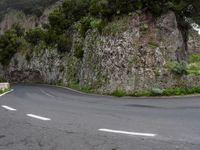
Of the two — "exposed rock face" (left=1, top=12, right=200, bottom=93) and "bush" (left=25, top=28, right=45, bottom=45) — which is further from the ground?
"bush" (left=25, top=28, right=45, bottom=45)

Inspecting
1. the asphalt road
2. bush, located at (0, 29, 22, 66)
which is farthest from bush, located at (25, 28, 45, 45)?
the asphalt road

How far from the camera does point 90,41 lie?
3325 cm

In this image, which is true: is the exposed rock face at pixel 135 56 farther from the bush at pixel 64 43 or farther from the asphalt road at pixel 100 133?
the asphalt road at pixel 100 133

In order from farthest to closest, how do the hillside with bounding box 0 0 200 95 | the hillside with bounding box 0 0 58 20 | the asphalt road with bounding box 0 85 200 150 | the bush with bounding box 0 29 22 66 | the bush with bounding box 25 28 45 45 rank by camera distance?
1. the hillside with bounding box 0 0 58 20
2. the bush with bounding box 0 29 22 66
3. the bush with bounding box 25 28 45 45
4. the hillside with bounding box 0 0 200 95
5. the asphalt road with bounding box 0 85 200 150

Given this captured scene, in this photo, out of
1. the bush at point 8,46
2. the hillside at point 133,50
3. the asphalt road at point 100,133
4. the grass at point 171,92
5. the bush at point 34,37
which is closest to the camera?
the asphalt road at point 100,133

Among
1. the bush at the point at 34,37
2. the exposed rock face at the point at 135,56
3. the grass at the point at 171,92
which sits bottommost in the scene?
the grass at the point at 171,92

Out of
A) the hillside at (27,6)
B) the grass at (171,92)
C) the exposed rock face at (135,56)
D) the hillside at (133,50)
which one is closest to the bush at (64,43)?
the hillside at (133,50)

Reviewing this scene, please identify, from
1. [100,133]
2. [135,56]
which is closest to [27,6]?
[135,56]

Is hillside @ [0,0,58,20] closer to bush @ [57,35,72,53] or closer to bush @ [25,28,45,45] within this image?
bush @ [25,28,45,45]

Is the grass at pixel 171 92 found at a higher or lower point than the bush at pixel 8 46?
lower

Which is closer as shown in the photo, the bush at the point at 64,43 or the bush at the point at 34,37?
the bush at the point at 64,43

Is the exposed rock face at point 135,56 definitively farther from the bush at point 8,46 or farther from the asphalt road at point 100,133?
the bush at point 8,46

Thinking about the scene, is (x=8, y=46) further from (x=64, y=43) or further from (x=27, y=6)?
(x=27, y=6)

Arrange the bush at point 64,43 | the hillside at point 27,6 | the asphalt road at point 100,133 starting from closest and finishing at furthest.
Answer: the asphalt road at point 100,133 → the bush at point 64,43 → the hillside at point 27,6
